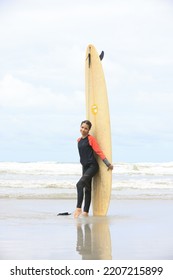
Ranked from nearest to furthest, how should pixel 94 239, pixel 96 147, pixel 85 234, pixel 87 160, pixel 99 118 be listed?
pixel 94 239 < pixel 85 234 < pixel 96 147 < pixel 87 160 < pixel 99 118

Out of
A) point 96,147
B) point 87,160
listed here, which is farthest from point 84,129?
point 87,160

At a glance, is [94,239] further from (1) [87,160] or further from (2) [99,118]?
(2) [99,118]

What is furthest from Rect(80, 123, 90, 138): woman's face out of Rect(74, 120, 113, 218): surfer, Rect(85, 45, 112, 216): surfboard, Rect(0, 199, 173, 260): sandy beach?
Rect(0, 199, 173, 260): sandy beach

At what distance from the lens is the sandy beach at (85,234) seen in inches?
208

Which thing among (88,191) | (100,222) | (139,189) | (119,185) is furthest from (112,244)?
(119,185)

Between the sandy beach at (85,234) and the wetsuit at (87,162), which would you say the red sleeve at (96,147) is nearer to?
the wetsuit at (87,162)

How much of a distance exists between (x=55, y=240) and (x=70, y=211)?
3.28 meters

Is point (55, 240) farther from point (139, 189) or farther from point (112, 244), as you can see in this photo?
point (139, 189)

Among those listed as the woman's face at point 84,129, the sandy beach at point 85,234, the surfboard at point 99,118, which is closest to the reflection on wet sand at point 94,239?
the sandy beach at point 85,234

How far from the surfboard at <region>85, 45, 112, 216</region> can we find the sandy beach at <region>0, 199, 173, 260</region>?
0.35m

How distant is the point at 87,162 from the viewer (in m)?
8.23

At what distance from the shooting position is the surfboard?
838 cm

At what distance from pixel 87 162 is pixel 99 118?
2.37 feet
